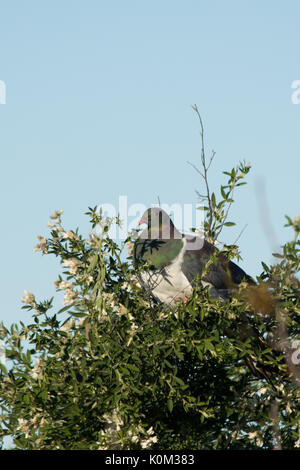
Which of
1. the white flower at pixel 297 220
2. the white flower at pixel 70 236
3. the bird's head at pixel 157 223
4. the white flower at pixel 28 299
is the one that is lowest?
the white flower at pixel 28 299

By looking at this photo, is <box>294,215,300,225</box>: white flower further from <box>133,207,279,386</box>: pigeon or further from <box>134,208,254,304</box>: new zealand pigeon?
<box>134,208,254,304</box>: new zealand pigeon

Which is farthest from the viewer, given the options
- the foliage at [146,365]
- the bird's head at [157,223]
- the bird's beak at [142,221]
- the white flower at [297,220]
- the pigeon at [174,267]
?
the bird's beak at [142,221]

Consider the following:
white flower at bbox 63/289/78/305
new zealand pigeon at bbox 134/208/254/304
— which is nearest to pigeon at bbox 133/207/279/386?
new zealand pigeon at bbox 134/208/254/304

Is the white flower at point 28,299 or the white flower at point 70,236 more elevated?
the white flower at point 70,236

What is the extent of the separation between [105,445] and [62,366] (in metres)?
0.87

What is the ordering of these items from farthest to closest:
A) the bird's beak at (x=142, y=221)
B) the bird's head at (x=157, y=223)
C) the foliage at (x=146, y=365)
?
the bird's beak at (x=142, y=221), the bird's head at (x=157, y=223), the foliage at (x=146, y=365)

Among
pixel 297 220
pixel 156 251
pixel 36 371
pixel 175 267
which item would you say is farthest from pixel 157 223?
pixel 297 220

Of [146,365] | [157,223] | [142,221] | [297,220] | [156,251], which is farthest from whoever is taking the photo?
[142,221]

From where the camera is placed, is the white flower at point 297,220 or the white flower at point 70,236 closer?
the white flower at point 297,220

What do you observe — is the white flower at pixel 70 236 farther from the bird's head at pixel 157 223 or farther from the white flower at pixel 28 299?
the bird's head at pixel 157 223

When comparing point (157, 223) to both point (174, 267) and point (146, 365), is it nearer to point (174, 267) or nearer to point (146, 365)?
point (174, 267)

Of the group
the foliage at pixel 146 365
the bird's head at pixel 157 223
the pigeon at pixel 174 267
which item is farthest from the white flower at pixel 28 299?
the bird's head at pixel 157 223
